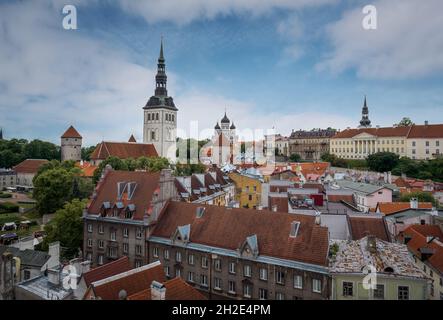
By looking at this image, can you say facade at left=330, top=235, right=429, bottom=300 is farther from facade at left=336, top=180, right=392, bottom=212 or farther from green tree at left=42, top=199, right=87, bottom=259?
facade at left=336, top=180, right=392, bottom=212

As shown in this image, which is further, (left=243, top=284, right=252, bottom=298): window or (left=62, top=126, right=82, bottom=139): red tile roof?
(left=62, top=126, right=82, bottom=139): red tile roof

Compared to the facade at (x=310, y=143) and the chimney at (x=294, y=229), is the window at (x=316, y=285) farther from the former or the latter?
the facade at (x=310, y=143)

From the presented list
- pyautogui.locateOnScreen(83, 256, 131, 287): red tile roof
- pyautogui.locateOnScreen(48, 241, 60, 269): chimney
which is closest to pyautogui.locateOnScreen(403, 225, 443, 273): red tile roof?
pyautogui.locateOnScreen(83, 256, 131, 287): red tile roof

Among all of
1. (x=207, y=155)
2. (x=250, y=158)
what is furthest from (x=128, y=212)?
(x=250, y=158)

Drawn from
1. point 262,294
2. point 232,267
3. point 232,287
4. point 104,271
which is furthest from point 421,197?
point 104,271

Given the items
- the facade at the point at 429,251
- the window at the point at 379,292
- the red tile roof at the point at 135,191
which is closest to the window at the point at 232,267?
the red tile roof at the point at 135,191

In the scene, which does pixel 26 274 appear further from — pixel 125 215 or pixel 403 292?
pixel 403 292
